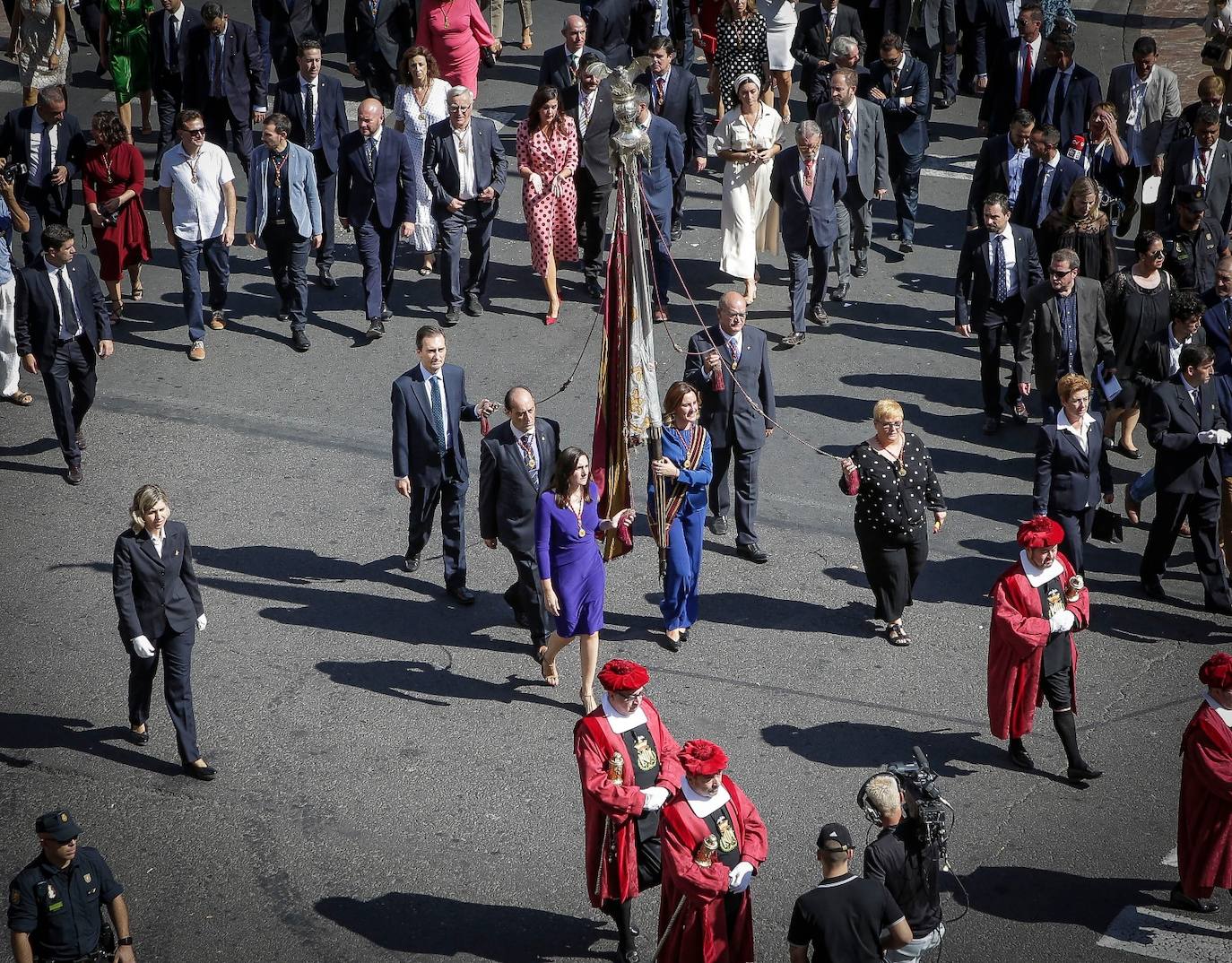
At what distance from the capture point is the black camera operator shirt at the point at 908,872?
7734 mm

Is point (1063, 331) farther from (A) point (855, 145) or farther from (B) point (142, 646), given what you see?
(B) point (142, 646)

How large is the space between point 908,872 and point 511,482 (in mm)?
3981

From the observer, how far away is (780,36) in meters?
18.1

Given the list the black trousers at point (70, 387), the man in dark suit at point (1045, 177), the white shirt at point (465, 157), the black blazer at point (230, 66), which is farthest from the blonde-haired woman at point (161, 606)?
the black blazer at point (230, 66)

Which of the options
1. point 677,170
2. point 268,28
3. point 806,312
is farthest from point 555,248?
point 268,28

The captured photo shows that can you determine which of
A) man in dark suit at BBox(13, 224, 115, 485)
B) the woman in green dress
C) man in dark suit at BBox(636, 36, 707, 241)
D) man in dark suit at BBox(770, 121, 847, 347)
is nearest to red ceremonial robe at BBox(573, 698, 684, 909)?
man in dark suit at BBox(13, 224, 115, 485)

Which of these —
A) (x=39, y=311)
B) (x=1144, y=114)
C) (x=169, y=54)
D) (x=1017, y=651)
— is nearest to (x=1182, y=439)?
(x=1017, y=651)

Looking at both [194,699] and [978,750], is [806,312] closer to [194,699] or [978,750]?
[978,750]

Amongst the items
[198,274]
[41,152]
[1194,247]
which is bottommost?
[198,274]

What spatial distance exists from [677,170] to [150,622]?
7.59 meters

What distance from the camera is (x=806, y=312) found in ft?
50.4

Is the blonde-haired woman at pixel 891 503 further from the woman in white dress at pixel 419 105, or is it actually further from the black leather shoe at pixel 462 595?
the woman in white dress at pixel 419 105

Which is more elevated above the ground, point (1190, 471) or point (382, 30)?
point (382, 30)

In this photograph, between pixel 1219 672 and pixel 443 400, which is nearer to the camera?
pixel 1219 672
